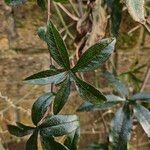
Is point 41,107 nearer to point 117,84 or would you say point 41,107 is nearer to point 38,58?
point 117,84

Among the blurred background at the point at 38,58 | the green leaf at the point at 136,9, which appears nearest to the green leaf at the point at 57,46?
the green leaf at the point at 136,9

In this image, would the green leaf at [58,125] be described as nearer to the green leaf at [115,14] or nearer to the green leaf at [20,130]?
the green leaf at [20,130]

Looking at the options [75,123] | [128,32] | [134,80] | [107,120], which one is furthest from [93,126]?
[75,123]

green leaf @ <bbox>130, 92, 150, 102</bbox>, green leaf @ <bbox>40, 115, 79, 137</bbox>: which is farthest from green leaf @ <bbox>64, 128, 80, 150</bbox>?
green leaf @ <bbox>130, 92, 150, 102</bbox>

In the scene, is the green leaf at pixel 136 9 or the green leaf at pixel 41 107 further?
the green leaf at pixel 41 107

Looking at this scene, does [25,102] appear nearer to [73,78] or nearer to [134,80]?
[134,80]

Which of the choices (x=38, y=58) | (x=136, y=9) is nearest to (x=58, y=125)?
(x=136, y=9)

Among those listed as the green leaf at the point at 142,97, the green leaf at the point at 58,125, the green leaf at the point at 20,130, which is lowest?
the green leaf at the point at 20,130
